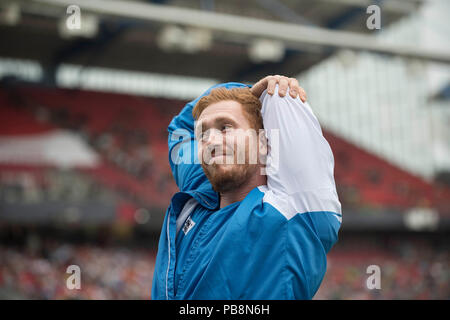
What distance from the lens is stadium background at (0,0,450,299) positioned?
11461 mm

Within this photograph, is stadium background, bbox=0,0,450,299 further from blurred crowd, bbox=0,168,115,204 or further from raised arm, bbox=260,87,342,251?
raised arm, bbox=260,87,342,251

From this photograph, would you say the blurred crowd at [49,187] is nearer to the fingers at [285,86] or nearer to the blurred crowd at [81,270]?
the blurred crowd at [81,270]

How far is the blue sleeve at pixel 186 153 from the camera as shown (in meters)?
1.92

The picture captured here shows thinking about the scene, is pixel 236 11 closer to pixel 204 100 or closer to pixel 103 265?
pixel 103 265

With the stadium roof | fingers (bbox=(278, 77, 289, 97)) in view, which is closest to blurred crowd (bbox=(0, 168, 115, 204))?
the stadium roof

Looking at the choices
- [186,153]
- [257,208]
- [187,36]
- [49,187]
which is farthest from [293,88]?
[49,187]

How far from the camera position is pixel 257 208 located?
1.50 m

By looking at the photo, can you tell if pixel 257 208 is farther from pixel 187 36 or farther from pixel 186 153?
pixel 187 36

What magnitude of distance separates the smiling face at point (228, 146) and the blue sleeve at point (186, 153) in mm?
229

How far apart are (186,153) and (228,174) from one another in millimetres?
475

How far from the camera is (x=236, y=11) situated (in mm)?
15586

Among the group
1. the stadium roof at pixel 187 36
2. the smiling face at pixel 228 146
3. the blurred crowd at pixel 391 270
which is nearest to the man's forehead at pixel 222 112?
the smiling face at pixel 228 146

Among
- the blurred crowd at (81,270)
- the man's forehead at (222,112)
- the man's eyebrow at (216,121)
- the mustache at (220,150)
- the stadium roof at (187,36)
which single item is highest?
the stadium roof at (187,36)
